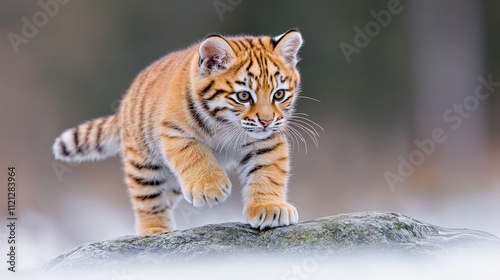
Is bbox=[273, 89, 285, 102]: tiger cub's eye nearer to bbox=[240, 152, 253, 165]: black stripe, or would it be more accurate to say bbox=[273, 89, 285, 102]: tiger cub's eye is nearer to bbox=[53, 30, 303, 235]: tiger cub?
bbox=[53, 30, 303, 235]: tiger cub

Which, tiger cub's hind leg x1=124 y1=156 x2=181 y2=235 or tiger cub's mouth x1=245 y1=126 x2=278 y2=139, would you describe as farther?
tiger cub's hind leg x1=124 y1=156 x2=181 y2=235

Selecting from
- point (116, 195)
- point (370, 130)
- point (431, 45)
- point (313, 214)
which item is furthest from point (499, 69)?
point (116, 195)

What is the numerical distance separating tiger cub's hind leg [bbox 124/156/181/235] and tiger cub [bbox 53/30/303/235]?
1 centimetres

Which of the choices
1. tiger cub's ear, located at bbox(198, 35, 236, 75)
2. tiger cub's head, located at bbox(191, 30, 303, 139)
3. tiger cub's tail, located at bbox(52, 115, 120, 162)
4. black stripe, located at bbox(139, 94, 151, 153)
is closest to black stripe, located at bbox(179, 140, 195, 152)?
tiger cub's head, located at bbox(191, 30, 303, 139)

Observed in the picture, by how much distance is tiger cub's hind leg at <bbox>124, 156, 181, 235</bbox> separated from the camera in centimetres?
275

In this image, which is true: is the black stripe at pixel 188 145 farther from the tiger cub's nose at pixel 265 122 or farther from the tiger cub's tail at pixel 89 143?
the tiger cub's tail at pixel 89 143

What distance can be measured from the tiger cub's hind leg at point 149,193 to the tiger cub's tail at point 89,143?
0.25 meters

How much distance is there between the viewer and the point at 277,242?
6.98 ft

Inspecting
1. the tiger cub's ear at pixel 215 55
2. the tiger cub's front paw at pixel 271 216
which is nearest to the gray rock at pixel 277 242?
the tiger cub's front paw at pixel 271 216

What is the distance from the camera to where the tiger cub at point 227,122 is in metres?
2.22

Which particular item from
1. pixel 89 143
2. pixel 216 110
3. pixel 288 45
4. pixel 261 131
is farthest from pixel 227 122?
pixel 89 143

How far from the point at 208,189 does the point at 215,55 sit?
0.41m

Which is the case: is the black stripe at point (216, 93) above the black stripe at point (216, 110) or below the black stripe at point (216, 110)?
above

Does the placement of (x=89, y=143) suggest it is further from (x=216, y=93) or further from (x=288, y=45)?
(x=288, y=45)
